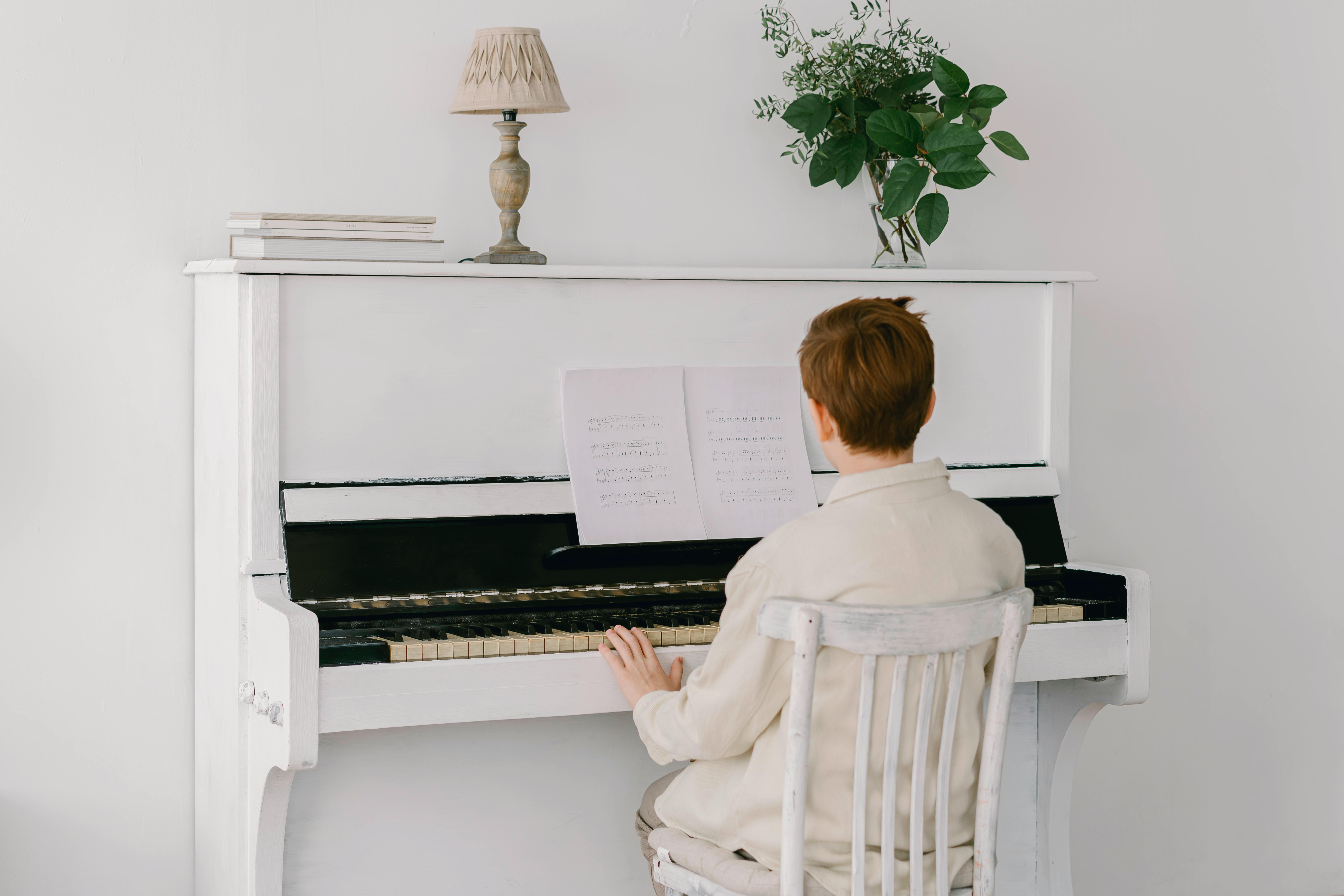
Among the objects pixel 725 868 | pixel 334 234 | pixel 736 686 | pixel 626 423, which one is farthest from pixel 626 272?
pixel 725 868

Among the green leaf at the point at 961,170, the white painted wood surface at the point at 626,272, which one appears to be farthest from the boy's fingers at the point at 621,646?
the green leaf at the point at 961,170

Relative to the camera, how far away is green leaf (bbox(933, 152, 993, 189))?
2377mm

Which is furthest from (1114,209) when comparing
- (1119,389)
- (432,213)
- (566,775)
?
(566,775)

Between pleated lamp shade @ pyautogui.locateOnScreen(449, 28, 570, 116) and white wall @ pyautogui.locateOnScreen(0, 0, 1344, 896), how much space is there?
210 millimetres

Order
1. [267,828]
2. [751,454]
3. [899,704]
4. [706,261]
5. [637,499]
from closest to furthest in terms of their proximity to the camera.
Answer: [899,704]
[267,828]
[637,499]
[751,454]
[706,261]

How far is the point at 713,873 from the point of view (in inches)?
62.6

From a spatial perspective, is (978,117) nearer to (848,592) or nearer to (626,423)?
(626,423)

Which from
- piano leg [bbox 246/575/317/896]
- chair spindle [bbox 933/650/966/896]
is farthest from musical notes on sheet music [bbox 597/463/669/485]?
chair spindle [bbox 933/650/966/896]

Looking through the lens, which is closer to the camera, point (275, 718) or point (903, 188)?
point (275, 718)

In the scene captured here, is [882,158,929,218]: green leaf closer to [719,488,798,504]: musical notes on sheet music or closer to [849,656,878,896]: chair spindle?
[719,488,798,504]: musical notes on sheet music

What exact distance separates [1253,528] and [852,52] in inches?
61.0

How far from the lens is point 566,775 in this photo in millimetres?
2273

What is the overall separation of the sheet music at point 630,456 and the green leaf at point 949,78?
31.5 inches

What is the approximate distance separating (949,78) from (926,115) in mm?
79
